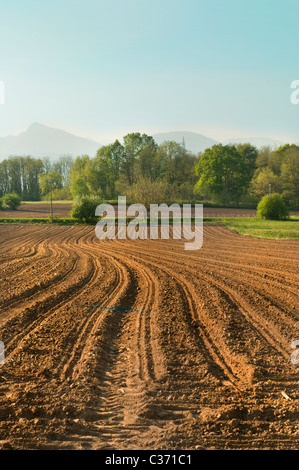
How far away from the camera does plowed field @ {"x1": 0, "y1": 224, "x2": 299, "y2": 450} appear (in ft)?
14.5

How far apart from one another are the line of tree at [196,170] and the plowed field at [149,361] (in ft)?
159

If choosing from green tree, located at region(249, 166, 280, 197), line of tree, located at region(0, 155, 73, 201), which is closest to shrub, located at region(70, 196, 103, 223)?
green tree, located at region(249, 166, 280, 197)

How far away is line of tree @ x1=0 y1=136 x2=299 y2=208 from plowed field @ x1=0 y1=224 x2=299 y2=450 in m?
48.4

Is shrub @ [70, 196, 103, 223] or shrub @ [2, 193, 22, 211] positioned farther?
shrub @ [2, 193, 22, 211]

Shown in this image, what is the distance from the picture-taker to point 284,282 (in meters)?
11.9

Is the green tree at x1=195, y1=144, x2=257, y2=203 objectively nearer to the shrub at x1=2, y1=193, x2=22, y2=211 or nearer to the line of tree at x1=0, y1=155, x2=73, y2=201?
the shrub at x1=2, y1=193, x2=22, y2=211

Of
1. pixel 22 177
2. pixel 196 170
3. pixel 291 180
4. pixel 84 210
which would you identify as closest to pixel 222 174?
pixel 196 170

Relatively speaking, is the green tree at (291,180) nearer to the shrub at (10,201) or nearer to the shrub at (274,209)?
the shrub at (274,209)

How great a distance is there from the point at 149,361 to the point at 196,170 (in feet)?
205

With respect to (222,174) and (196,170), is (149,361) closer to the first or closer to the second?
(222,174)

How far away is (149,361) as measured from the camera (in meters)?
6.24

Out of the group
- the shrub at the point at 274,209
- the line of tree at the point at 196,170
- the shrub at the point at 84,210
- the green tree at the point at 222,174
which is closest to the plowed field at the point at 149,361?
the shrub at the point at 84,210

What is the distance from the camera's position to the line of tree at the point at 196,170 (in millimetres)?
61062
